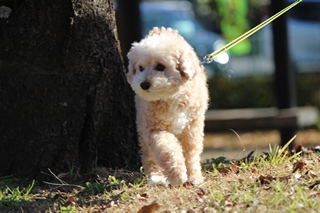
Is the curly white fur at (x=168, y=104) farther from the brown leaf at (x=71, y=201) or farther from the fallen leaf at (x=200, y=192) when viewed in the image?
the brown leaf at (x=71, y=201)

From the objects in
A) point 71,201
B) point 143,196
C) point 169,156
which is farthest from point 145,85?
point 71,201

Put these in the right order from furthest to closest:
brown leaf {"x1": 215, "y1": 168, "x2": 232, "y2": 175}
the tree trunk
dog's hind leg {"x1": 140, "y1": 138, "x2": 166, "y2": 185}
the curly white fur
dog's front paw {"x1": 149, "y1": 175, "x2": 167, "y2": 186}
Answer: the tree trunk → brown leaf {"x1": 215, "y1": 168, "x2": 232, "y2": 175} → dog's hind leg {"x1": 140, "y1": 138, "x2": 166, "y2": 185} → dog's front paw {"x1": 149, "y1": 175, "x2": 167, "y2": 186} → the curly white fur

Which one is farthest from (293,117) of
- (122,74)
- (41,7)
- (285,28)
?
(41,7)

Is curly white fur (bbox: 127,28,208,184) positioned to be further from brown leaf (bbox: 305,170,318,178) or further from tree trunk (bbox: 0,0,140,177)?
brown leaf (bbox: 305,170,318,178)

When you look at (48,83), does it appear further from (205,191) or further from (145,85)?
(205,191)

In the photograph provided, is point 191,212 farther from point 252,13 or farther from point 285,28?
point 252,13

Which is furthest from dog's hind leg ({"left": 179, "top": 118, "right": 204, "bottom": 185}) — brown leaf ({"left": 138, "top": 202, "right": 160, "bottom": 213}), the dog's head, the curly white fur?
brown leaf ({"left": 138, "top": 202, "right": 160, "bottom": 213})

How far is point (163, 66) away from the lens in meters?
4.62

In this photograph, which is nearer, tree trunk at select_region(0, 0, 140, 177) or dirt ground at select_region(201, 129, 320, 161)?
tree trunk at select_region(0, 0, 140, 177)

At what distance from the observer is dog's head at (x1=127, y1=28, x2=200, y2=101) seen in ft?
14.9

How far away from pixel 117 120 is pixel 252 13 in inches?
325

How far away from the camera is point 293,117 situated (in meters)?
9.05

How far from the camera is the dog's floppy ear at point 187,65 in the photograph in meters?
4.58

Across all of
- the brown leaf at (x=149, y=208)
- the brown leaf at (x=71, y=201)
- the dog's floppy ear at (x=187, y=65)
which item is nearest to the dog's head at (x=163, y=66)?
the dog's floppy ear at (x=187, y=65)
